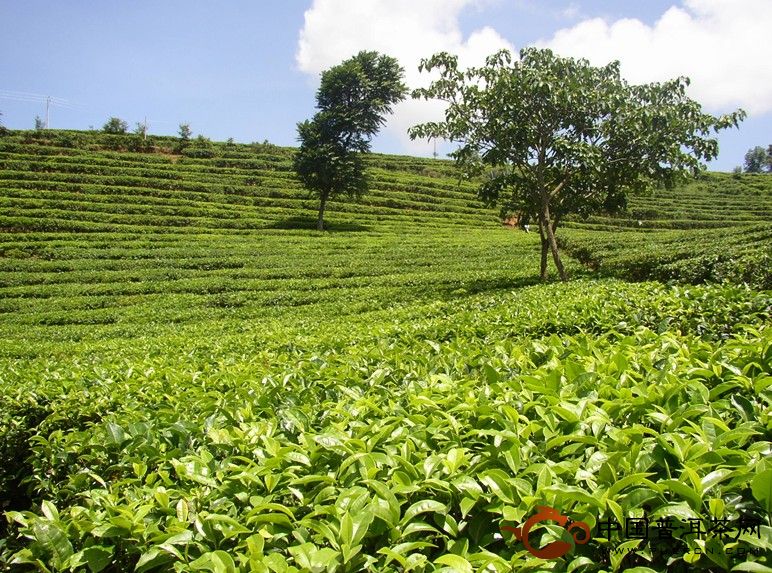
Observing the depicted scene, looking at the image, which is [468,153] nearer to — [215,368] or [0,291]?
[215,368]

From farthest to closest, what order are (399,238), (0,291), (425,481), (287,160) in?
1. (287,160)
2. (399,238)
3. (0,291)
4. (425,481)

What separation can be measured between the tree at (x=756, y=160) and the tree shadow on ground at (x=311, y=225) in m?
102

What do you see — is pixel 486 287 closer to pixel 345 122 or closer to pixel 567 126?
pixel 567 126

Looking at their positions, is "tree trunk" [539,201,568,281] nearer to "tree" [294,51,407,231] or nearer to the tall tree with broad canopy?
the tall tree with broad canopy

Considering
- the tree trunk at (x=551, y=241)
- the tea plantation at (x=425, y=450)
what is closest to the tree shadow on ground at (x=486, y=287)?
the tree trunk at (x=551, y=241)

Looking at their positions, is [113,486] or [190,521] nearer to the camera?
[190,521]

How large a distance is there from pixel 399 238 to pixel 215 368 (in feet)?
93.5

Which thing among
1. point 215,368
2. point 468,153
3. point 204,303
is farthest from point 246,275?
point 215,368

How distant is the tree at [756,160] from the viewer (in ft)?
335

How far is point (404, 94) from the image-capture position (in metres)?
42.8

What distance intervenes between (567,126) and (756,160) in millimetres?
117118

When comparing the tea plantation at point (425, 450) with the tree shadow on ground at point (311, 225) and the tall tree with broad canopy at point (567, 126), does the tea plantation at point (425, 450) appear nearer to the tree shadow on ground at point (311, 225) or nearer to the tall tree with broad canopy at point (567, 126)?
the tall tree with broad canopy at point (567, 126)

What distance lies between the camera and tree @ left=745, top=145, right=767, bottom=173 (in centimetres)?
10222

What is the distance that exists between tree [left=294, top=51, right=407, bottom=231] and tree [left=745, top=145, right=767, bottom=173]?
315ft
